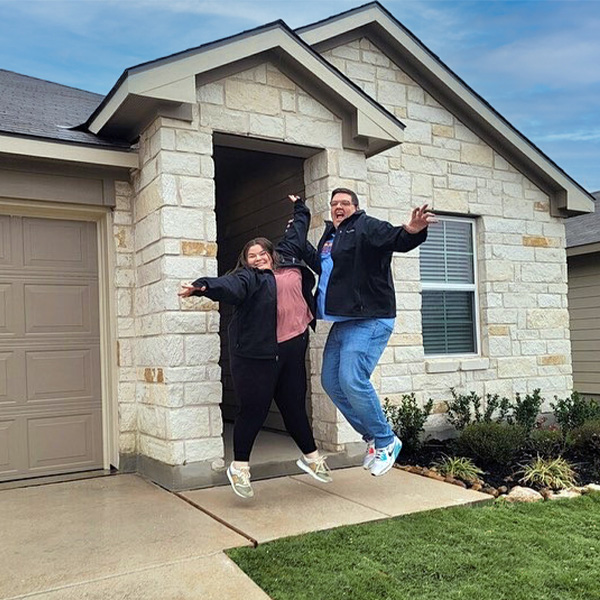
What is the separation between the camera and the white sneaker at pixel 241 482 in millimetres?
4398

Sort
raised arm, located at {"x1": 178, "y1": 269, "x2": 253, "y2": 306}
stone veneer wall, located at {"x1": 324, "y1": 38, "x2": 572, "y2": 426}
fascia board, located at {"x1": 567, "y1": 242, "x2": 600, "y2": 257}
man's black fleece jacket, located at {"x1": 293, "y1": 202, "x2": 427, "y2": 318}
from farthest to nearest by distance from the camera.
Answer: fascia board, located at {"x1": 567, "y1": 242, "x2": 600, "y2": 257}, stone veneer wall, located at {"x1": 324, "y1": 38, "x2": 572, "y2": 426}, man's black fleece jacket, located at {"x1": 293, "y1": 202, "x2": 427, "y2": 318}, raised arm, located at {"x1": 178, "y1": 269, "x2": 253, "y2": 306}

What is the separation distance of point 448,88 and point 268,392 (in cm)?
469

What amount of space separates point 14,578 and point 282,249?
2763 mm

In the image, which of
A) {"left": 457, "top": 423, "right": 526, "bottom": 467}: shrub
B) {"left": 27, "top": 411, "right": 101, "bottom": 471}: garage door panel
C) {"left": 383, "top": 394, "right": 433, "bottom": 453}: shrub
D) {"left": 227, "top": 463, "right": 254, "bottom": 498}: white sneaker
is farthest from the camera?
{"left": 383, "top": 394, "right": 433, "bottom": 453}: shrub

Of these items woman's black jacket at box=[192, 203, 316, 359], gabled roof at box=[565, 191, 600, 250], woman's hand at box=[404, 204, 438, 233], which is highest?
gabled roof at box=[565, 191, 600, 250]

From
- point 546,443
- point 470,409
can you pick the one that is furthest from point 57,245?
point 546,443

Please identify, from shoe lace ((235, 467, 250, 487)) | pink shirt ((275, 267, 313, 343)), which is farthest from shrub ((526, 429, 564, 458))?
shoe lace ((235, 467, 250, 487))

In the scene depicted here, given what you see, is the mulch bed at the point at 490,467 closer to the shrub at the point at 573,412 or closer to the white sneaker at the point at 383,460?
the white sneaker at the point at 383,460

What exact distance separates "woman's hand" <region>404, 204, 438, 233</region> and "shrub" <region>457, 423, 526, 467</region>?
275 cm

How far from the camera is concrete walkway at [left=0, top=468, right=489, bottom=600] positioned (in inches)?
126

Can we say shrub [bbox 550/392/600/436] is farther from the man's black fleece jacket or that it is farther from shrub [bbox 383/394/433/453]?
the man's black fleece jacket

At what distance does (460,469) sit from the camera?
221 inches

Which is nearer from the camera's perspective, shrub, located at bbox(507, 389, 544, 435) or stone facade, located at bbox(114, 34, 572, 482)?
stone facade, located at bbox(114, 34, 572, 482)

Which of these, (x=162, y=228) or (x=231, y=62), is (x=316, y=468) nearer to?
(x=162, y=228)
